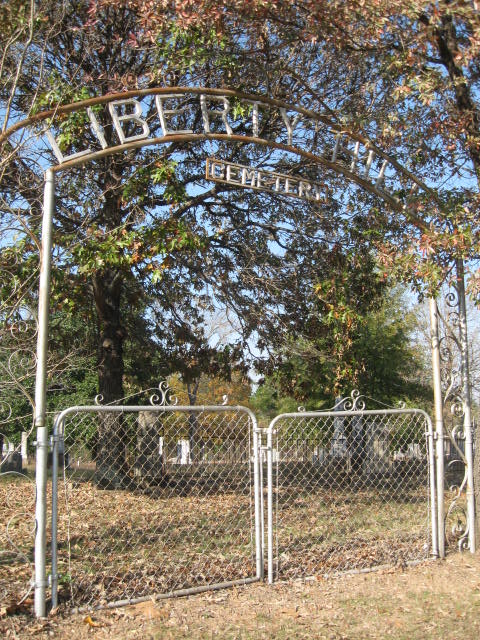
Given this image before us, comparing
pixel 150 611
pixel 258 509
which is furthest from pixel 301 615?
pixel 150 611

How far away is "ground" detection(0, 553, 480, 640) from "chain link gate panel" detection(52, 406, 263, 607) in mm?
175

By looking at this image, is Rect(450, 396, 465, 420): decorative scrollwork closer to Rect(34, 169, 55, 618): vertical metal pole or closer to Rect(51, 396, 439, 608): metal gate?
Rect(51, 396, 439, 608): metal gate

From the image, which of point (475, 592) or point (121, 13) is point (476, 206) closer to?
point (475, 592)

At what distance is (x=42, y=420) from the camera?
14.2 ft

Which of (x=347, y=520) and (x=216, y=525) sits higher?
(x=216, y=525)

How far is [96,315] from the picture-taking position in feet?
35.0

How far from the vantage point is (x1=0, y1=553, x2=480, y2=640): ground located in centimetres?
411

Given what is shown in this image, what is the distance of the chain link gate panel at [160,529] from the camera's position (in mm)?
4656

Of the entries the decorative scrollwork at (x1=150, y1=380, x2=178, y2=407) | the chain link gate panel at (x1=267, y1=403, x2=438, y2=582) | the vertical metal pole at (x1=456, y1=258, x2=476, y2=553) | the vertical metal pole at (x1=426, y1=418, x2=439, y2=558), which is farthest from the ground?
the decorative scrollwork at (x1=150, y1=380, x2=178, y2=407)

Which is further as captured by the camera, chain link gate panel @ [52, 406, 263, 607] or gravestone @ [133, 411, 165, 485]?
gravestone @ [133, 411, 165, 485]

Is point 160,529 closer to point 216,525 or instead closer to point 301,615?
point 216,525

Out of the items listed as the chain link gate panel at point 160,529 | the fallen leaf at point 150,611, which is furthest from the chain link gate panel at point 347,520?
the fallen leaf at point 150,611

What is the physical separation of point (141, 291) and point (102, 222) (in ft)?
6.08

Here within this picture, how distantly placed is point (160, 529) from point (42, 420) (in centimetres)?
323
